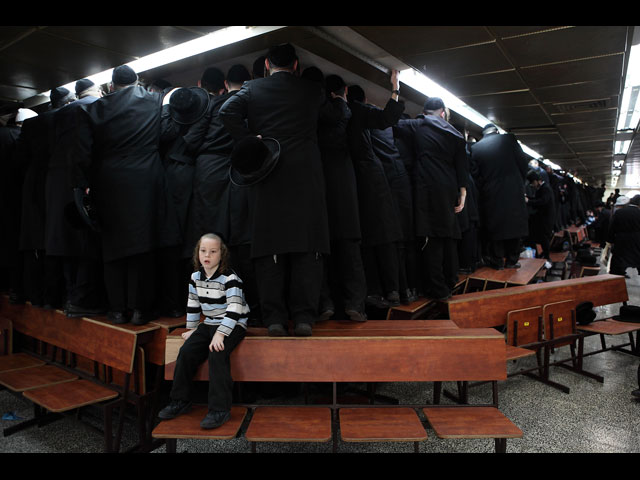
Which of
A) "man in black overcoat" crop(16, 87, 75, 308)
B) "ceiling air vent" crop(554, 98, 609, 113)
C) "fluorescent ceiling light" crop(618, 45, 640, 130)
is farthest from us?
"ceiling air vent" crop(554, 98, 609, 113)

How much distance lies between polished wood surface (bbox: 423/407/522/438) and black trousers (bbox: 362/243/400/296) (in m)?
1.09

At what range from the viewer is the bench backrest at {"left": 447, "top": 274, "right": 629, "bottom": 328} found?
3475mm

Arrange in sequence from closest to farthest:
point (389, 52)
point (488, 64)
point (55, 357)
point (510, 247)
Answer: point (55, 357)
point (389, 52)
point (488, 64)
point (510, 247)

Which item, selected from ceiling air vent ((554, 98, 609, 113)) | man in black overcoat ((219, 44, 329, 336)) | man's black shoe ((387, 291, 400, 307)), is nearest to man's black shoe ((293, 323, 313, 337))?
man in black overcoat ((219, 44, 329, 336))

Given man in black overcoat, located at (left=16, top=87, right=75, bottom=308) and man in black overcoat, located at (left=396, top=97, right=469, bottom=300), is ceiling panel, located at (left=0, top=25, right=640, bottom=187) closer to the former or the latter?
man in black overcoat, located at (left=16, top=87, right=75, bottom=308)

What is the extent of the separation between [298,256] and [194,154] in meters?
1.21

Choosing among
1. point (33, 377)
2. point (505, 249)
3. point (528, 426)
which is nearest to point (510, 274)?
point (505, 249)

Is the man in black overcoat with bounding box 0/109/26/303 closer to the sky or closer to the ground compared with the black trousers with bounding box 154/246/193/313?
closer to the sky

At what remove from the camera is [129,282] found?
2.87 metres

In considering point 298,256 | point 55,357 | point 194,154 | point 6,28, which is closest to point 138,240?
point 194,154

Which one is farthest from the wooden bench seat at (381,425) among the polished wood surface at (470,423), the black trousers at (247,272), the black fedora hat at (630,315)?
the black fedora hat at (630,315)

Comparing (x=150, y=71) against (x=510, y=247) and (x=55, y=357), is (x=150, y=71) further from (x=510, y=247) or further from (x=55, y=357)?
(x=510, y=247)

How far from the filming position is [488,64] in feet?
13.1

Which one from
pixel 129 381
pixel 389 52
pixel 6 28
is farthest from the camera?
pixel 389 52
